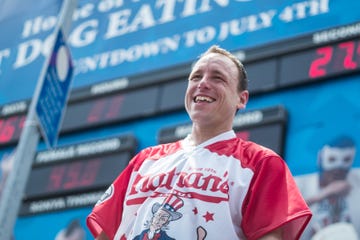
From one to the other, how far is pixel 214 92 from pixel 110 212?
32 centimetres

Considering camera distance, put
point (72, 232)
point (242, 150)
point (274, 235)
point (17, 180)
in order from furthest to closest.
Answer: point (72, 232)
point (17, 180)
point (242, 150)
point (274, 235)

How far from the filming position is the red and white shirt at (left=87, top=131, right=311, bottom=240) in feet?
4.05

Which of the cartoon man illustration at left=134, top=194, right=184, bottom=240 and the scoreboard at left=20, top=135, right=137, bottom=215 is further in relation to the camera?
the scoreboard at left=20, top=135, right=137, bottom=215

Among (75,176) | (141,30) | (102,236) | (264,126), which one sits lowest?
(102,236)

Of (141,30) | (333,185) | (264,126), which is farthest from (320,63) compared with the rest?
(141,30)

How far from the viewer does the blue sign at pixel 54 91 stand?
271cm

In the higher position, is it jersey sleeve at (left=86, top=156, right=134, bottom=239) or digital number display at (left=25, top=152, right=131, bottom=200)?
digital number display at (left=25, top=152, right=131, bottom=200)

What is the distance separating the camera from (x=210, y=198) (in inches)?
49.7

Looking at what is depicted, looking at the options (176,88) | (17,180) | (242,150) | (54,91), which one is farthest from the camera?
(176,88)

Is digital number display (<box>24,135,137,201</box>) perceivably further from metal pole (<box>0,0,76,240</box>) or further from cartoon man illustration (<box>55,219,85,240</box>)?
metal pole (<box>0,0,76,240</box>)

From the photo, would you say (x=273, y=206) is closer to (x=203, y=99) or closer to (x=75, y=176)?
(x=203, y=99)

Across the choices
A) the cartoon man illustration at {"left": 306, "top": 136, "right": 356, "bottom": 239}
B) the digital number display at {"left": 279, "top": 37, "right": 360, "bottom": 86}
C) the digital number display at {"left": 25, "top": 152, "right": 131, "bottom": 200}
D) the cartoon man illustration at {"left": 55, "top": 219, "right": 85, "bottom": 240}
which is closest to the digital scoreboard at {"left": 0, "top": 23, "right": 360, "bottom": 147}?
the digital number display at {"left": 279, "top": 37, "right": 360, "bottom": 86}

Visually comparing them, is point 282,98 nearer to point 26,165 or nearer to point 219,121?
point 26,165

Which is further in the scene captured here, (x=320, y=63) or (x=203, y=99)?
(x=320, y=63)
